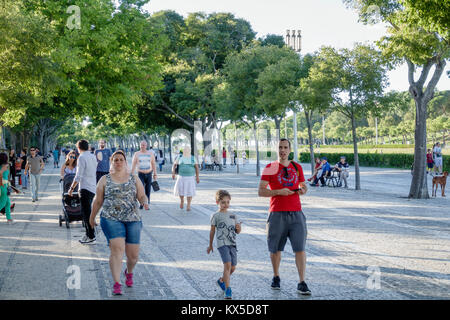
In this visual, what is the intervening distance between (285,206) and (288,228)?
0.26 meters

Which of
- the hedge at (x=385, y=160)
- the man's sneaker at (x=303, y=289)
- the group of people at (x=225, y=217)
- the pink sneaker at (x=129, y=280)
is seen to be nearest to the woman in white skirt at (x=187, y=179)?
the pink sneaker at (x=129, y=280)

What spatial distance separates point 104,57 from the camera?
22.5m

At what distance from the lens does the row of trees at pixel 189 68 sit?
1349cm

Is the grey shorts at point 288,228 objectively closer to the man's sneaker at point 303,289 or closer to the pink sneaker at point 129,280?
the man's sneaker at point 303,289

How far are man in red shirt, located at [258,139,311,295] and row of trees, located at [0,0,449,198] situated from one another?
537 centimetres

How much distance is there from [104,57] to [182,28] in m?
20.8

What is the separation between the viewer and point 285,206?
5.88 metres

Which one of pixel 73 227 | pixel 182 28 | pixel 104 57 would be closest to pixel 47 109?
pixel 104 57

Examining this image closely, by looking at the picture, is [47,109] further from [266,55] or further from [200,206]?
[200,206]

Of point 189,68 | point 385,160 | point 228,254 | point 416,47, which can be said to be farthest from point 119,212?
point 385,160

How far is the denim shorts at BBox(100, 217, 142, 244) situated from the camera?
5.82 metres

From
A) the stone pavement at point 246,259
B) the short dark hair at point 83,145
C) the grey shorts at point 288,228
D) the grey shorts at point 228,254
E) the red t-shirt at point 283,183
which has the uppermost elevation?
the short dark hair at point 83,145

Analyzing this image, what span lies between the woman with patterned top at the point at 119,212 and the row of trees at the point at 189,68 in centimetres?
651

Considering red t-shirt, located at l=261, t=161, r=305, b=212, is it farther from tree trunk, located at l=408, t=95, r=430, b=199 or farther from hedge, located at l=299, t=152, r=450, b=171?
hedge, located at l=299, t=152, r=450, b=171
